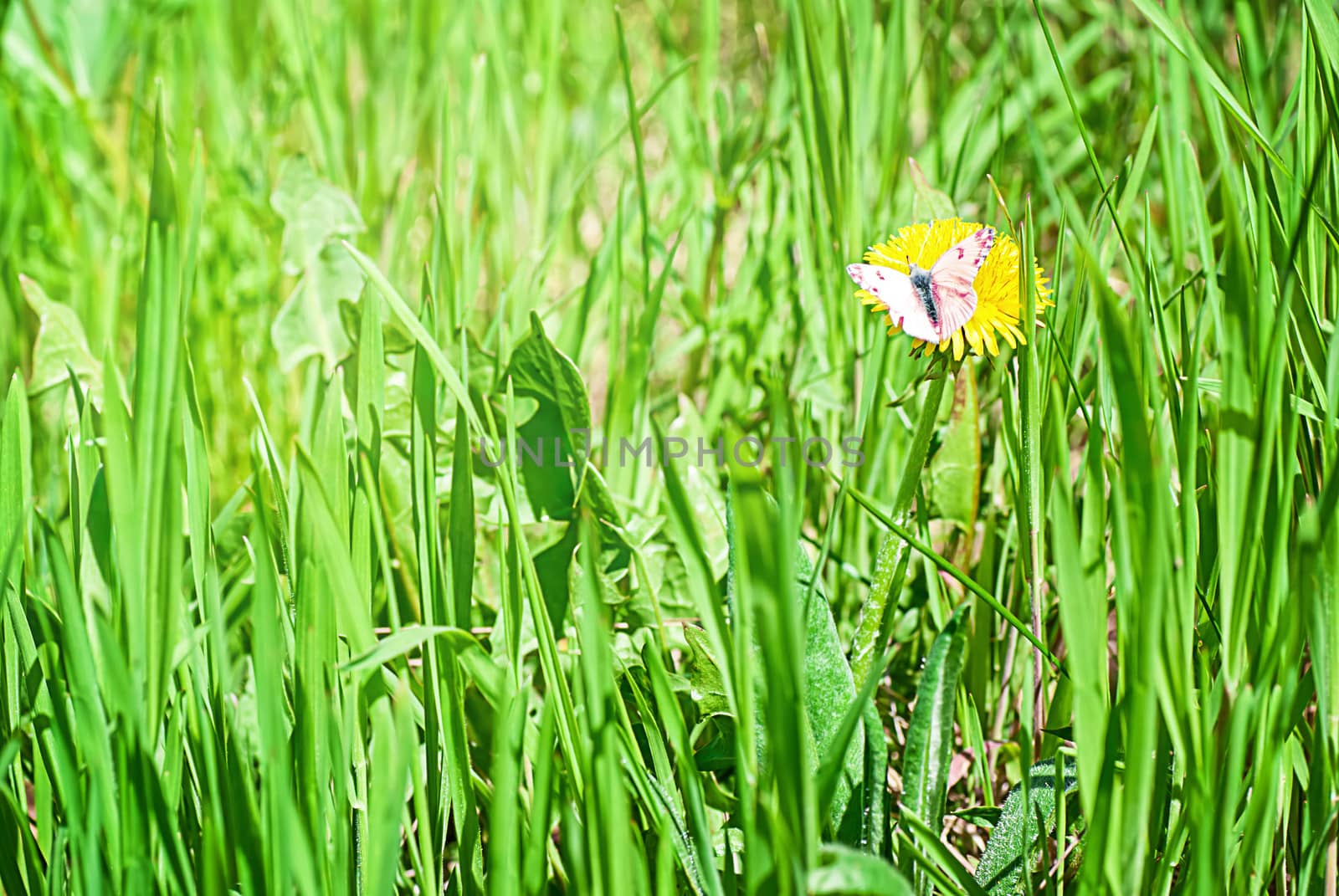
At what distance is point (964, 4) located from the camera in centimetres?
224

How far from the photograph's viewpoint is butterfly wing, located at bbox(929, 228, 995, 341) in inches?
28.0

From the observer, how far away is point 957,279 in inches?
28.4

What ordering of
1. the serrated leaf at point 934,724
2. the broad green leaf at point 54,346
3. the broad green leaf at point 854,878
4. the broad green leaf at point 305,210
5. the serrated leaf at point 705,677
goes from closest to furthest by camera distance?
the broad green leaf at point 854,878 < the serrated leaf at point 934,724 < the serrated leaf at point 705,677 < the broad green leaf at point 54,346 < the broad green leaf at point 305,210

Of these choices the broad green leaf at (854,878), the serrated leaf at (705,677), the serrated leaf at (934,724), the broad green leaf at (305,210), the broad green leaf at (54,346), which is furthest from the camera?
the broad green leaf at (305,210)

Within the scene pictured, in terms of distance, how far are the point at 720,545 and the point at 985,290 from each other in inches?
16.0

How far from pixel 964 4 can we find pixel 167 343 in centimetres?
203

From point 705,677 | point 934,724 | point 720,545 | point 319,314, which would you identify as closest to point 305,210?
point 319,314

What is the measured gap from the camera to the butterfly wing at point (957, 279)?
710 millimetres

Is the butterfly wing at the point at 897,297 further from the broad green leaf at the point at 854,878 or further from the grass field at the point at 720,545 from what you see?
the broad green leaf at the point at 854,878

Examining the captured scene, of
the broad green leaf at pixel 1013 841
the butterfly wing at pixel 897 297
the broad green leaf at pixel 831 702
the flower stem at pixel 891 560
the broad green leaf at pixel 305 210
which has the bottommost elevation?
the broad green leaf at pixel 1013 841

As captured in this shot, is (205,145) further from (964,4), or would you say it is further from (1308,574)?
(1308,574)

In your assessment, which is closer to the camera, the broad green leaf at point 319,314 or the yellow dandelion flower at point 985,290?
the yellow dandelion flower at point 985,290

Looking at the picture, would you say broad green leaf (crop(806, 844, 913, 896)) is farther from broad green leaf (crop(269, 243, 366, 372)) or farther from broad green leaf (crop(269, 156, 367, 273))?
broad green leaf (crop(269, 156, 367, 273))

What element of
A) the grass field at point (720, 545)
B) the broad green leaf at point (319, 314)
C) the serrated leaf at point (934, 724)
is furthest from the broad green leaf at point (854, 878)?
the broad green leaf at point (319, 314)
